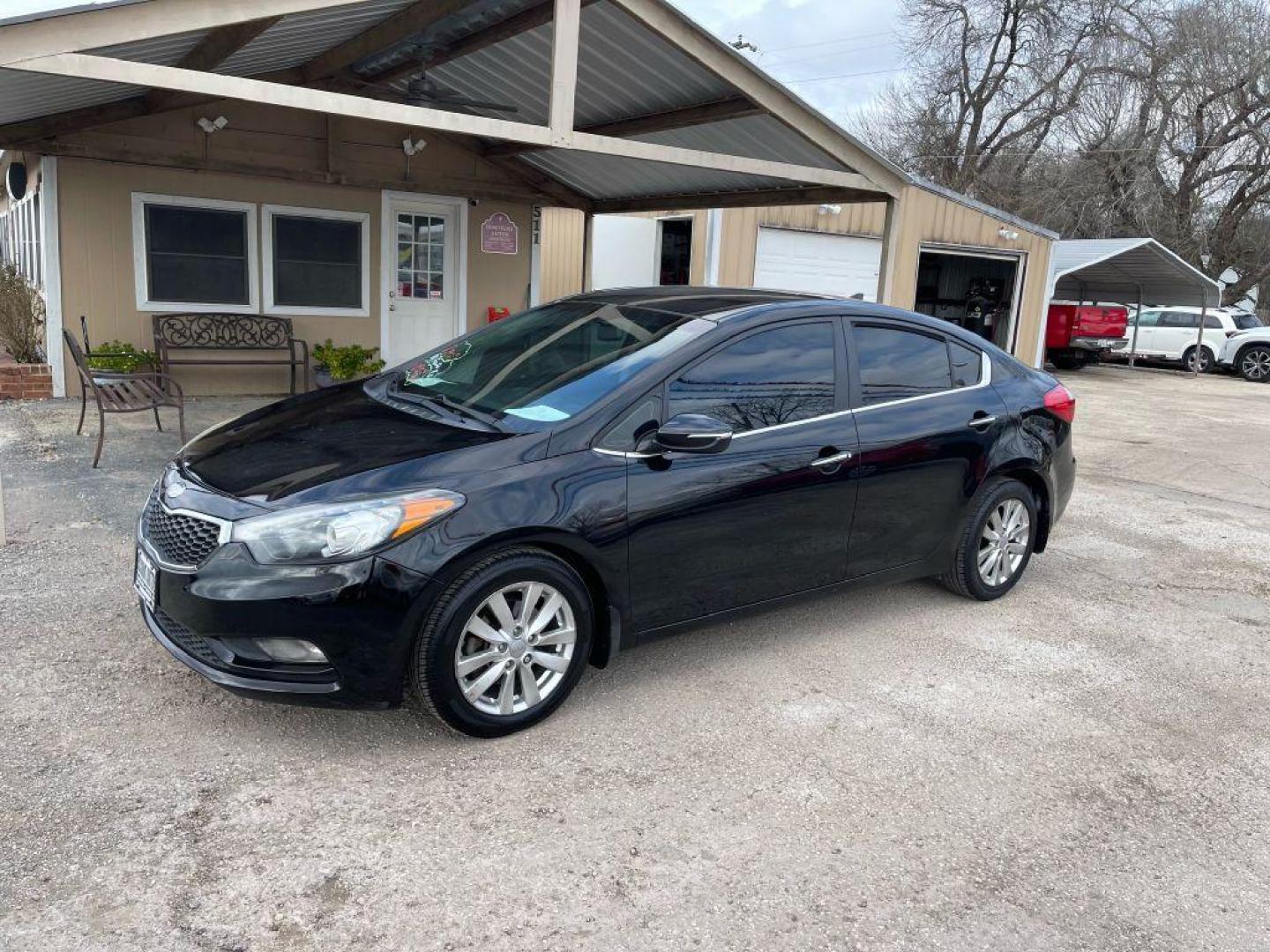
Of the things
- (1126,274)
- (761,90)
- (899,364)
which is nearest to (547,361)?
(899,364)

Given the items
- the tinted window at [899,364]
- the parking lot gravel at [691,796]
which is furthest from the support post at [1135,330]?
the tinted window at [899,364]

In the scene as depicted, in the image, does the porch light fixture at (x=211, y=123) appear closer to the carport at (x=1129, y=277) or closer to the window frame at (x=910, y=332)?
the window frame at (x=910, y=332)

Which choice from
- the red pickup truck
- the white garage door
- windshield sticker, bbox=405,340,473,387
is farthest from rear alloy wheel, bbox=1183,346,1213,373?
windshield sticker, bbox=405,340,473,387

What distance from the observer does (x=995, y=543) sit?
15.8ft

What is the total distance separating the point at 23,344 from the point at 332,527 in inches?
339

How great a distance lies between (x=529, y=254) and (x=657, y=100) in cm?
435

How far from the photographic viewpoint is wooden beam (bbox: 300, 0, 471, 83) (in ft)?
21.2

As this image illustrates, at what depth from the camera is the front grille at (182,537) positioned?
304 cm

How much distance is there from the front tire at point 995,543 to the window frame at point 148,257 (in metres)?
7.84

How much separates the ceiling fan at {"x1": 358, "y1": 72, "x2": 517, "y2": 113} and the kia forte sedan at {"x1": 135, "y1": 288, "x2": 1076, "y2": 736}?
13.8 feet

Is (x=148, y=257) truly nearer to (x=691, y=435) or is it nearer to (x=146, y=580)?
(x=146, y=580)

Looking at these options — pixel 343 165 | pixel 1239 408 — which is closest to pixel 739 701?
pixel 343 165

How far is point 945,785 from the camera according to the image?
10.4 feet

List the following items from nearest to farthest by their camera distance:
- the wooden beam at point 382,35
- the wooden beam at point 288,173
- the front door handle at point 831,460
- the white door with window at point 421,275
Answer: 1. the front door handle at point 831,460
2. the wooden beam at point 382,35
3. the wooden beam at point 288,173
4. the white door with window at point 421,275
